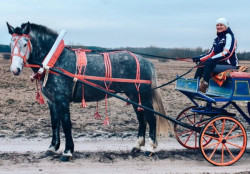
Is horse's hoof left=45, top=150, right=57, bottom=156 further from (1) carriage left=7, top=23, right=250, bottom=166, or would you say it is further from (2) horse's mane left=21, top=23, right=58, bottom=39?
(2) horse's mane left=21, top=23, right=58, bottom=39

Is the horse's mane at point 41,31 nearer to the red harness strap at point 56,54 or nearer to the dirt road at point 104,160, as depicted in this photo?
the red harness strap at point 56,54

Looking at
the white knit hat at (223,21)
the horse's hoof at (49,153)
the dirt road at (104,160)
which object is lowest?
the dirt road at (104,160)

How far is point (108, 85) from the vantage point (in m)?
6.95

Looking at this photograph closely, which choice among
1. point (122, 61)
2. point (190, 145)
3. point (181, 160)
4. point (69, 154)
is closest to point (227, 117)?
point (181, 160)

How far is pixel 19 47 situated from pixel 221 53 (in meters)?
3.48

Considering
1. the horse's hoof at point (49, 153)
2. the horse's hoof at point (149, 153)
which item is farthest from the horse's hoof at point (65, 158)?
the horse's hoof at point (149, 153)

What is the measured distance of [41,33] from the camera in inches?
264

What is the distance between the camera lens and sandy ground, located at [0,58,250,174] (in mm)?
6260

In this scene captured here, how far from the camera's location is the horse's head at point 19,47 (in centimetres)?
612

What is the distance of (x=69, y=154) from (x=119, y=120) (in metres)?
3.42

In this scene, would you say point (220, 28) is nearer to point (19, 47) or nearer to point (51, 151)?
point (19, 47)

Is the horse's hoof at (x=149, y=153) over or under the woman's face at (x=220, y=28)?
under

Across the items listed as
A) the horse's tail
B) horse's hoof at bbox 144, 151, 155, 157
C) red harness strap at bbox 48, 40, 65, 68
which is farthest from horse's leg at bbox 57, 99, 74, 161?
the horse's tail

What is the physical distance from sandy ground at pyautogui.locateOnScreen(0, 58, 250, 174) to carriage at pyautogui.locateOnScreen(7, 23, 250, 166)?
0.97 ft
